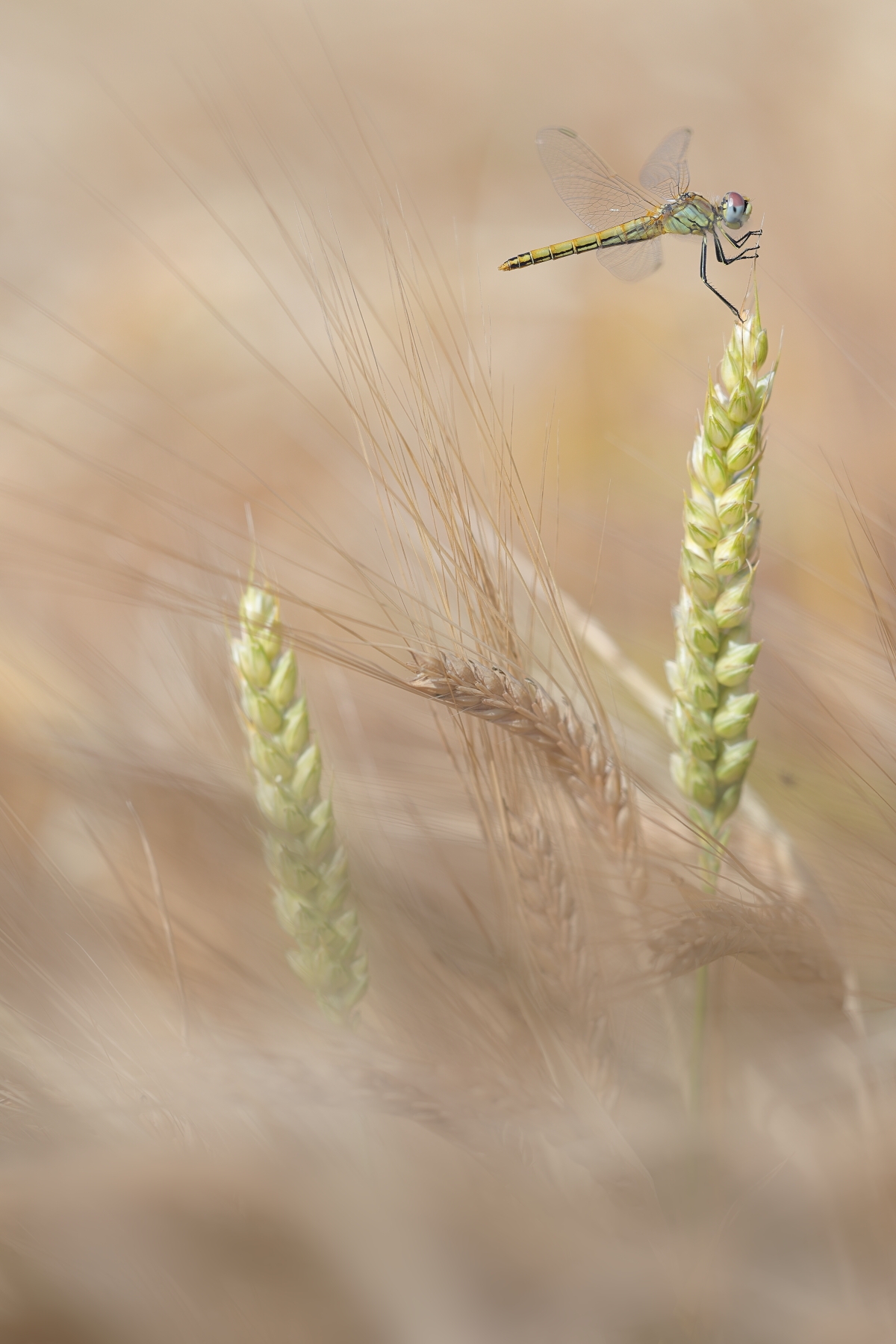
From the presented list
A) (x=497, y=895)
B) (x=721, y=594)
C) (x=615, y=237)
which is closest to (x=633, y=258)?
(x=615, y=237)

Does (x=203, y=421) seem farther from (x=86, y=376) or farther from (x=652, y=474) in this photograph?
(x=652, y=474)

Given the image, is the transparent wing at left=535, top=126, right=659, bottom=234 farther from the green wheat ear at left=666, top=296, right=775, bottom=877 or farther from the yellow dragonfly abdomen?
the green wheat ear at left=666, top=296, right=775, bottom=877

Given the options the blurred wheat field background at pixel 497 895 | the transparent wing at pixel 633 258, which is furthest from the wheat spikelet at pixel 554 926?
the transparent wing at pixel 633 258

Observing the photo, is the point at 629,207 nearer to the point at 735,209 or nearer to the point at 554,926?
the point at 735,209

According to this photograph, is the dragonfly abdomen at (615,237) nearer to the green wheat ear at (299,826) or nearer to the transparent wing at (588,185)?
the transparent wing at (588,185)

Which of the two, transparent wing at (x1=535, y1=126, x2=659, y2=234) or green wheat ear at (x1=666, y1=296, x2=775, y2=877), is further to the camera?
transparent wing at (x1=535, y1=126, x2=659, y2=234)

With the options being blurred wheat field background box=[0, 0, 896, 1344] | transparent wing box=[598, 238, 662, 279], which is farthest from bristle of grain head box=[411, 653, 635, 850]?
transparent wing box=[598, 238, 662, 279]

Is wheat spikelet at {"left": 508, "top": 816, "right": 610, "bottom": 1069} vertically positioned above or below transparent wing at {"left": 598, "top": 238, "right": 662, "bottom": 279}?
below
